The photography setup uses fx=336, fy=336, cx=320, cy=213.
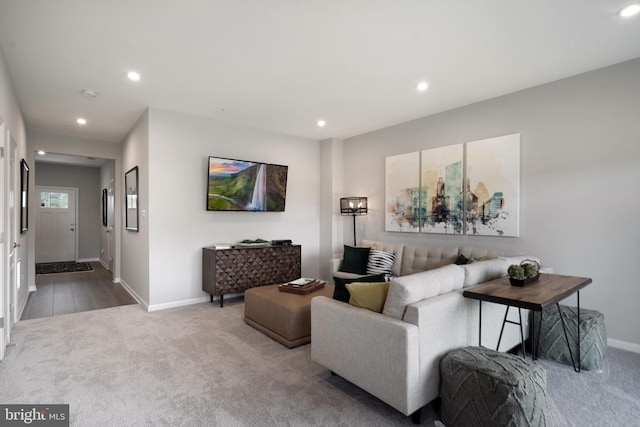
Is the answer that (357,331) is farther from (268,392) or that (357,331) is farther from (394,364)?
(268,392)

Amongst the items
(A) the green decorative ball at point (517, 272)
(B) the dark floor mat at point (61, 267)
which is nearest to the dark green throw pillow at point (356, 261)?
(A) the green decorative ball at point (517, 272)

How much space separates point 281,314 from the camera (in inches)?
126

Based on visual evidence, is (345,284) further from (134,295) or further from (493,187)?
(134,295)

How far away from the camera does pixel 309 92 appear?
3.81 meters

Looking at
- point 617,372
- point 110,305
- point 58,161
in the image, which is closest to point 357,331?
point 617,372

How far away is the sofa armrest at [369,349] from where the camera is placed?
1.90 meters

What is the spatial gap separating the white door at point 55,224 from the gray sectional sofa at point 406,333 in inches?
356

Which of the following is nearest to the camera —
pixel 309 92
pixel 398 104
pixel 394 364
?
pixel 394 364

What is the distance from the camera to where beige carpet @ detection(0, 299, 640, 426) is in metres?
2.07

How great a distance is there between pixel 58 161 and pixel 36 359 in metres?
6.95

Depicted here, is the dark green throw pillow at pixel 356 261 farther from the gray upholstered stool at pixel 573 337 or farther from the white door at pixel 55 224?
the white door at pixel 55 224

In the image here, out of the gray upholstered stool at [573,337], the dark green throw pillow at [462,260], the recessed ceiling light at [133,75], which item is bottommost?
the gray upholstered stool at [573,337]

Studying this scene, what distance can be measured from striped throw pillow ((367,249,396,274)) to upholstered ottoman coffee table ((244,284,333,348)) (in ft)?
3.26

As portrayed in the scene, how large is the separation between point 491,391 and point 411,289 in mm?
642
